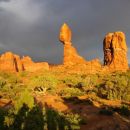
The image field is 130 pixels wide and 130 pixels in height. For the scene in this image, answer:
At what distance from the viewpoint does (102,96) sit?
3678cm

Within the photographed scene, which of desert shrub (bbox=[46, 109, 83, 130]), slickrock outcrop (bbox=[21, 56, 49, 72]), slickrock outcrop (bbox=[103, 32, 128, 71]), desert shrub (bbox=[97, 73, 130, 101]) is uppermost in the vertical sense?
slickrock outcrop (bbox=[103, 32, 128, 71])

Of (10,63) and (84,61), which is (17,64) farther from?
(84,61)

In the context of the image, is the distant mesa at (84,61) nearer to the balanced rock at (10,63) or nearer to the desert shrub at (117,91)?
the balanced rock at (10,63)

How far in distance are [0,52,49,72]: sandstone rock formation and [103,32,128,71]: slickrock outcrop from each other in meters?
14.2

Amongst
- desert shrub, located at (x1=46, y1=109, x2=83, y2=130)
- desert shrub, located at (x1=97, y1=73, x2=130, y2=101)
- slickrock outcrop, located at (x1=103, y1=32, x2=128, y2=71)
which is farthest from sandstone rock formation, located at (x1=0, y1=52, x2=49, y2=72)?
desert shrub, located at (x1=46, y1=109, x2=83, y2=130)

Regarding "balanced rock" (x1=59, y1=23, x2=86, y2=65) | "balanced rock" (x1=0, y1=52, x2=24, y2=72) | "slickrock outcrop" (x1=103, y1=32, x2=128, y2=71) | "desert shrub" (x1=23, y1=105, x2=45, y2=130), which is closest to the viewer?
"desert shrub" (x1=23, y1=105, x2=45, y2=130)

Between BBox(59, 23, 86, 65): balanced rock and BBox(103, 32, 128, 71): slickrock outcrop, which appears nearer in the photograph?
BBox(103, 32, 128, 71): slickrock outcrop

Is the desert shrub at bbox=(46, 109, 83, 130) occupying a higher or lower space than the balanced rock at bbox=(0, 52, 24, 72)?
lower

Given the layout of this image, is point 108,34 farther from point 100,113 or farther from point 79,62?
point 100,113

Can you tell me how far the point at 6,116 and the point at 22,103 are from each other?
1.06 meters

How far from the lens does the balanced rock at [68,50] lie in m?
82.6

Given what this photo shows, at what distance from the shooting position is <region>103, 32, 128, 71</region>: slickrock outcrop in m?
77.9

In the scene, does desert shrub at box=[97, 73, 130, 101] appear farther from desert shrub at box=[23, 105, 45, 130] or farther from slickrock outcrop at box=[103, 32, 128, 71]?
slickrock outcrop at box=[103, 32, 128, 71]

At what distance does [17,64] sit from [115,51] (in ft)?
72.8
